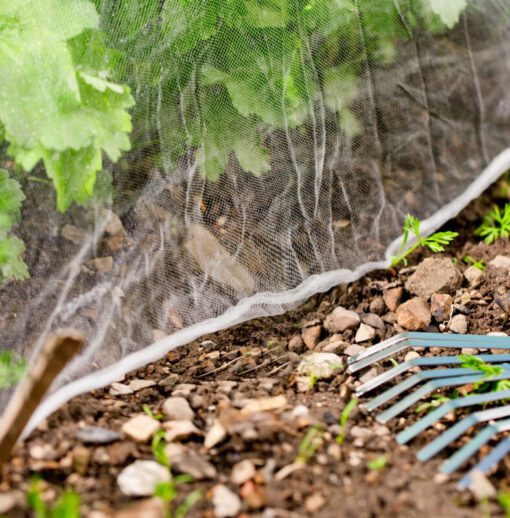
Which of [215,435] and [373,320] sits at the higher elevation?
[373,320]

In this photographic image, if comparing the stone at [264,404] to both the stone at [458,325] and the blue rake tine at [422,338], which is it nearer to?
the blue rake tine at [422,338]

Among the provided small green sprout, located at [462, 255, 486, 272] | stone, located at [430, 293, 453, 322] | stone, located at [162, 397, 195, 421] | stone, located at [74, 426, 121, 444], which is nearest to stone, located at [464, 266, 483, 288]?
small green sprout, located at [462, 255, 486, 272]

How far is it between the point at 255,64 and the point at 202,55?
0.18 m

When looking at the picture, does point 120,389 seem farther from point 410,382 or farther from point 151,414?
point 410,382

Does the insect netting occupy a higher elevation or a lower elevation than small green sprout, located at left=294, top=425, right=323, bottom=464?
higher

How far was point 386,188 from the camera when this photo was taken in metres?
2.54

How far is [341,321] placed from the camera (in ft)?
7.14

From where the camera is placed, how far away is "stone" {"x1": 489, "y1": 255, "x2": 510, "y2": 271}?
7.97 ft

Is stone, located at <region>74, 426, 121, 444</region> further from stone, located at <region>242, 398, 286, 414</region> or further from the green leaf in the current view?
the green leaf

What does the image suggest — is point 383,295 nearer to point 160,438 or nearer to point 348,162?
point 348,162

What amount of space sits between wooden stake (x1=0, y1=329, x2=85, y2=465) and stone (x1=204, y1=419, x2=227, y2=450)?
41 centimetres

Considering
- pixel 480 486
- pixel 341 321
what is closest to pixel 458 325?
pixel 341 321

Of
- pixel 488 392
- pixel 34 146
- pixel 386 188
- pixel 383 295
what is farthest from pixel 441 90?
pixel 34 146

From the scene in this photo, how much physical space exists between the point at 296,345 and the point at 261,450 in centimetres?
59
